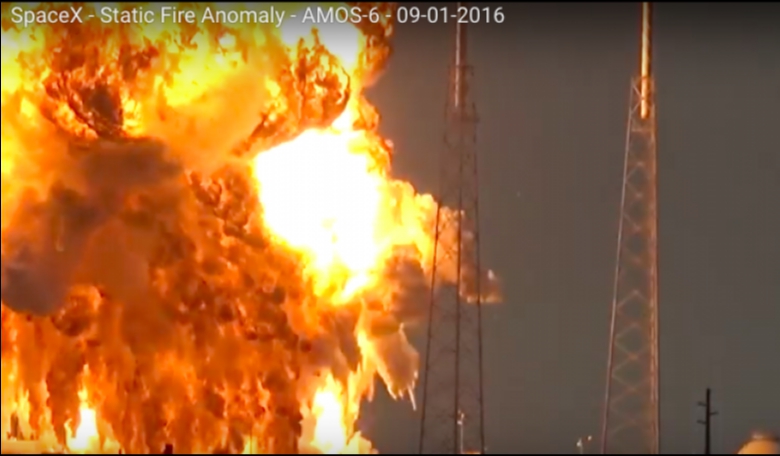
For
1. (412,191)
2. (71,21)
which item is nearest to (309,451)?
(412,191)

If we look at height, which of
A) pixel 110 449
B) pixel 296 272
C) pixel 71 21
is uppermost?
pixel 71 21

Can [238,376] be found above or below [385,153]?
below

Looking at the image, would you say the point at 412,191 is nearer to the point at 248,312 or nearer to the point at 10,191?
the point at 248,312

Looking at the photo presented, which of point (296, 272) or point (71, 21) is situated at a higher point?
point (71, 21)

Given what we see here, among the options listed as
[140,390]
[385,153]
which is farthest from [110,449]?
[385,153]

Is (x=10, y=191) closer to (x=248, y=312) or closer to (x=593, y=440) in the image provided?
(x=248, y=312)
